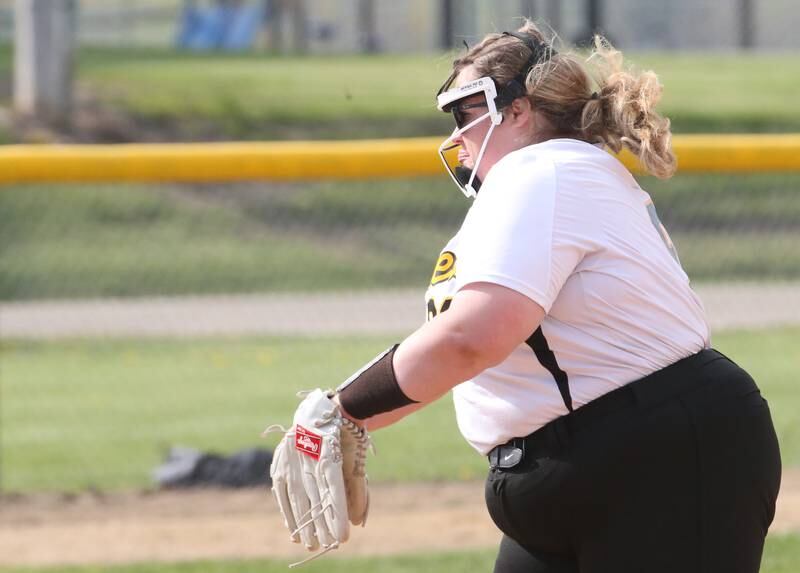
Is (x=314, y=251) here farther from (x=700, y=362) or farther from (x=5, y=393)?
(x=700, y=362)

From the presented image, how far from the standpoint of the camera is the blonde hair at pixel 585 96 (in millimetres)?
2641

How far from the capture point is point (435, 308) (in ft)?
8.61

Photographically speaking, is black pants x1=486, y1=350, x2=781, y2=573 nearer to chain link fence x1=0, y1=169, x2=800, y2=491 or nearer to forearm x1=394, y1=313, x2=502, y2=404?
forearm x1=394, y1=313, x2=502, y2=404

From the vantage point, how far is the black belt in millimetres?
2477

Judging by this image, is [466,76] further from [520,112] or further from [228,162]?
[228,162]

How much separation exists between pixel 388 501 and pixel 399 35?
22580 mm

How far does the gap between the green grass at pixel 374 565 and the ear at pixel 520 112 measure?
2.69 m

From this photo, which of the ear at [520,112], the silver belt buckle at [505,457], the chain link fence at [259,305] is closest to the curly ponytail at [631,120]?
the ear at [520,112]

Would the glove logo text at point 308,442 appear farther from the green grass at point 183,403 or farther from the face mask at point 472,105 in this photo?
the green grass at point 183,403

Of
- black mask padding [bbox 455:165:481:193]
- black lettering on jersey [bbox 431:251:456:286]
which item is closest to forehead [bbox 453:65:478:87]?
black mask padding [bbox 455:165:481:193]

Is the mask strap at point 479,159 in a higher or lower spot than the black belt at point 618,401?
higher

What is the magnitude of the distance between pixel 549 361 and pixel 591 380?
9cm

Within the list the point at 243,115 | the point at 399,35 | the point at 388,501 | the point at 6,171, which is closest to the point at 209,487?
the point at 388,501

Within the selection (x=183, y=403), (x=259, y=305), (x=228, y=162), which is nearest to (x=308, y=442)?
(x=228, y=162)
